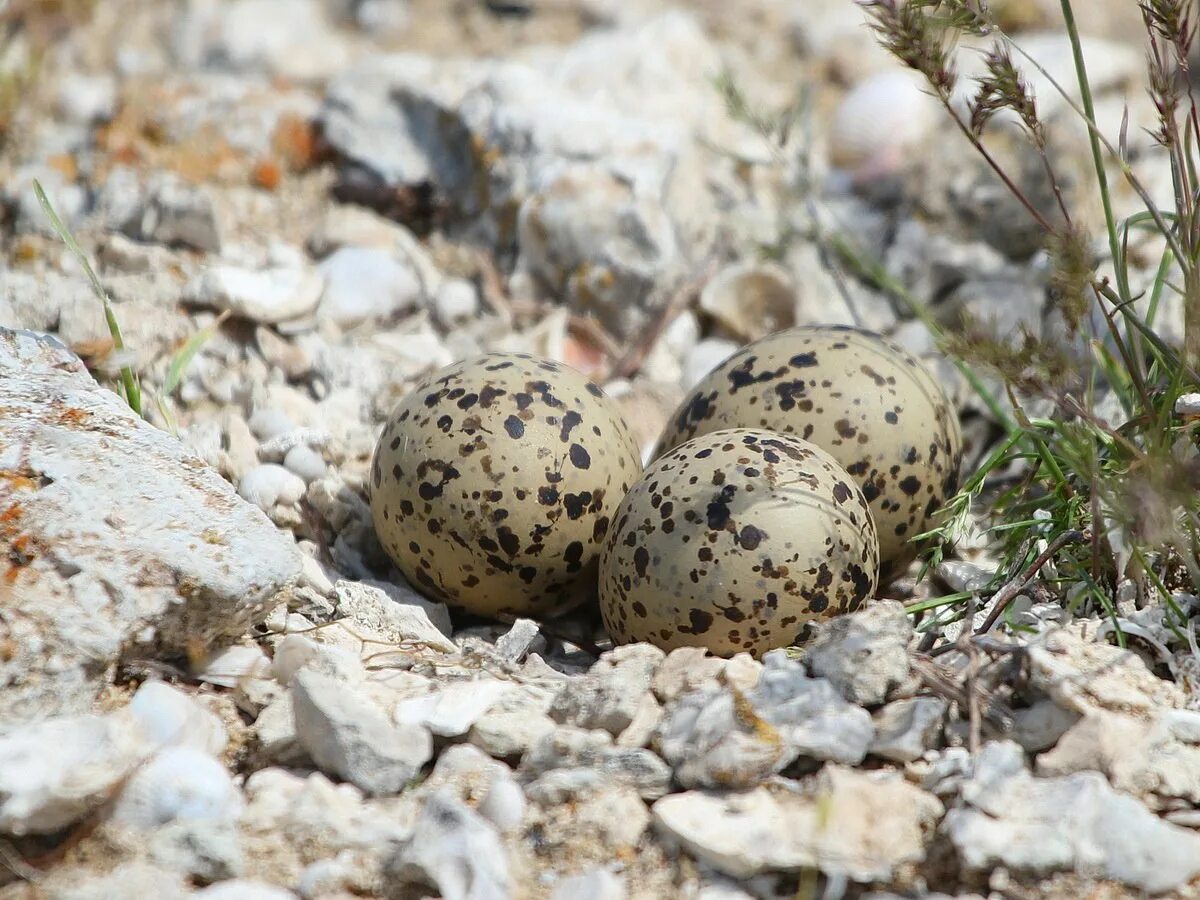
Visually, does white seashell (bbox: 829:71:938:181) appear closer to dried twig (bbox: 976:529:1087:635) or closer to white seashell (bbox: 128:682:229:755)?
dried twig (bbox: 976:529:1087:635)

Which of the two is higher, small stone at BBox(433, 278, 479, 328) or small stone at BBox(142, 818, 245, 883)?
small stone at BBox(433, 278, 479, 328)

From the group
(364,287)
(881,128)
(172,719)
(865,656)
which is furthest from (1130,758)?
(881,128)

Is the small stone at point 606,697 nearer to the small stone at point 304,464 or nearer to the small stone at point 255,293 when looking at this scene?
the small stone at point 304,464

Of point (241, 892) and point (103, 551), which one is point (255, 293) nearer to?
point (103, 551)

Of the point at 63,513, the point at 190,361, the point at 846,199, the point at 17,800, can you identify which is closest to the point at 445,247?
the point at 190,361

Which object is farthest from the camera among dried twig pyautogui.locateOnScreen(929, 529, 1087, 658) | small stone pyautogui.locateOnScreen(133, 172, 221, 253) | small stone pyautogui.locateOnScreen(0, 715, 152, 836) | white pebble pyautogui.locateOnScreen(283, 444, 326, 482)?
small stone pyautogui.locateOnScreen(133, 172, 221, 253)

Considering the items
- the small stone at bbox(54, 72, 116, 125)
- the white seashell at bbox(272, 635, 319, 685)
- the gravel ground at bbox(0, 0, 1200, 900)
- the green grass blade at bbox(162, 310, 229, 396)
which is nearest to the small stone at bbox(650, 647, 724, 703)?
the gravel ground at bbox(0, 0, 1200, 900)
